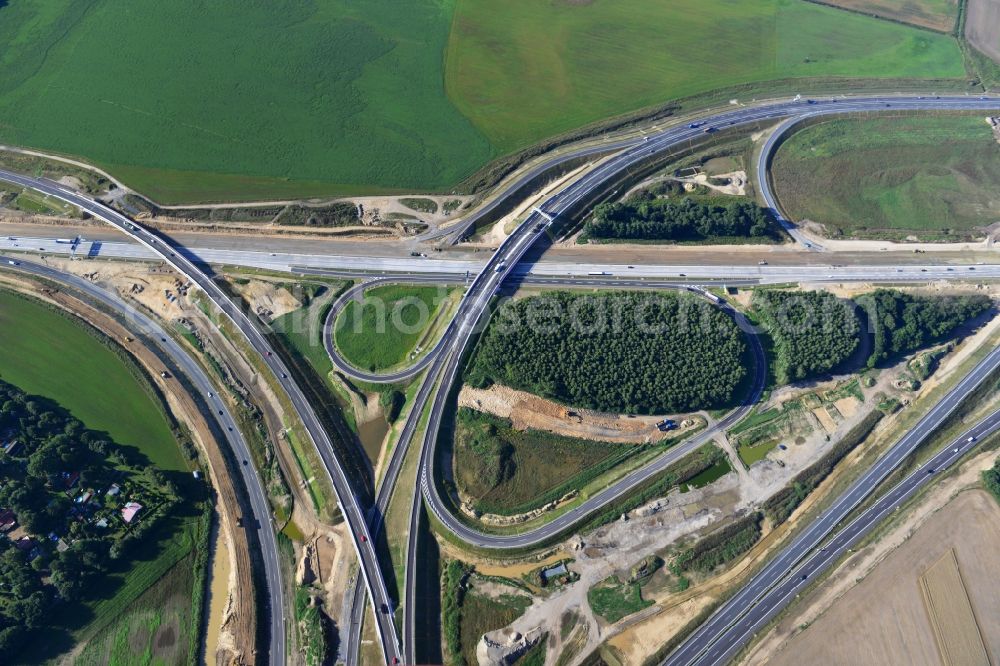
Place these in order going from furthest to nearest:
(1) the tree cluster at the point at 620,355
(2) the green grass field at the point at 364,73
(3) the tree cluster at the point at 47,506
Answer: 1. (2) the green grass field at the point at 364,73
2. (1) the tree cluster at the point at 620,355
3. (3) the tree cluster at the point at 47,506

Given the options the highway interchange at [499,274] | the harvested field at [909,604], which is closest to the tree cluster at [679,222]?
the highway interchange at [499,274]

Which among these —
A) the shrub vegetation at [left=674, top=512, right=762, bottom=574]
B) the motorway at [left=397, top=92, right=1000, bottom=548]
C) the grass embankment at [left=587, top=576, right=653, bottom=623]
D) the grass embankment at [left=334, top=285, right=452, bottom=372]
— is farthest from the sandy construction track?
the shrub vegetation at [left=674, top=512, right=762, bottom=574]

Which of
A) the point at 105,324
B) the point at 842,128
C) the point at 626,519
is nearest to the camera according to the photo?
the point at 626,519

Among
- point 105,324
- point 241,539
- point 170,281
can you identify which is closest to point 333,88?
point 170,281

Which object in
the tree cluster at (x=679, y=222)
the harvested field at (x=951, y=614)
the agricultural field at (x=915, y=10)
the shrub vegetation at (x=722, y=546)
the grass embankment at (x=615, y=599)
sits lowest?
the harvested field at (x=951, y=614)

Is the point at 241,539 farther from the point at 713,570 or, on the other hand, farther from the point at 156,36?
the point at 156,36

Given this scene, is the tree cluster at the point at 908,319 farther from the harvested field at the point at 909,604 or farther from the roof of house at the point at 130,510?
the roof of house at the point at 130,510

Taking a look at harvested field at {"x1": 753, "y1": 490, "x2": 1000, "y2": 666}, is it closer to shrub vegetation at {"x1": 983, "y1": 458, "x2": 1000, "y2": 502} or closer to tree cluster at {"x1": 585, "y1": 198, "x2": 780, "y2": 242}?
shrub vegetation at {"x1": 983, "y1": 458, "x2": 1000, "y2": 502}
